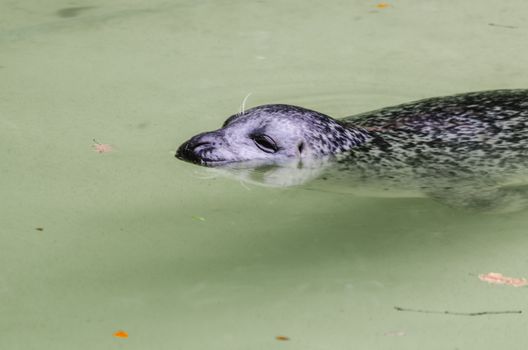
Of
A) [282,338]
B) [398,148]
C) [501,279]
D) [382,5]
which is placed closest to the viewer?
[282,338]

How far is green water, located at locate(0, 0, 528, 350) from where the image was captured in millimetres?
4371

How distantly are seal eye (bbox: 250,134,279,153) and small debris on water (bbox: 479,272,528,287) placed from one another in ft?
5.14

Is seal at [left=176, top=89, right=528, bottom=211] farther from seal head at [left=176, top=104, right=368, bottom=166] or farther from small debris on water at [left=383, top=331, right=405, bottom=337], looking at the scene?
small debris on water at [left=383, top=331, right=405, bottom=337]

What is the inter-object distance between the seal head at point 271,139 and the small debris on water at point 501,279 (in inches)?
55.5

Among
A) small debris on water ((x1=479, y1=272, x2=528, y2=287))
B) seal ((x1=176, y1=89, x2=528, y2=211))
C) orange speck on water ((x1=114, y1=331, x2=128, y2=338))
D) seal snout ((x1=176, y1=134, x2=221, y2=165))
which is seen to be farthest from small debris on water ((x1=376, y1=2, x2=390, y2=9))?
orange speck on water ((x1=114, y1=331, x2=128, y2=338))

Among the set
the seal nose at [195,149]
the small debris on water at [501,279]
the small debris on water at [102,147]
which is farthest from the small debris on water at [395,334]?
the small debris on water at [102,147]

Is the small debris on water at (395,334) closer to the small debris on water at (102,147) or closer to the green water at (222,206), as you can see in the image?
the green water at (222,206)

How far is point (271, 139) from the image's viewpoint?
18.3 feet

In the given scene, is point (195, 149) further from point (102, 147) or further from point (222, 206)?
point (102, 147)

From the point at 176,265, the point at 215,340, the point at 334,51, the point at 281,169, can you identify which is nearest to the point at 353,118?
the point at 281,169

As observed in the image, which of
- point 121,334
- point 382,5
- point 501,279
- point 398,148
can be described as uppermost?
point 382,5

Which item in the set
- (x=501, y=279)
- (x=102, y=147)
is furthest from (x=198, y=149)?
(x=501, y=279)

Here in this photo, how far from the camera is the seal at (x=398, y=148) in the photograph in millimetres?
5520

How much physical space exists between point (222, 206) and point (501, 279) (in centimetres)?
177
